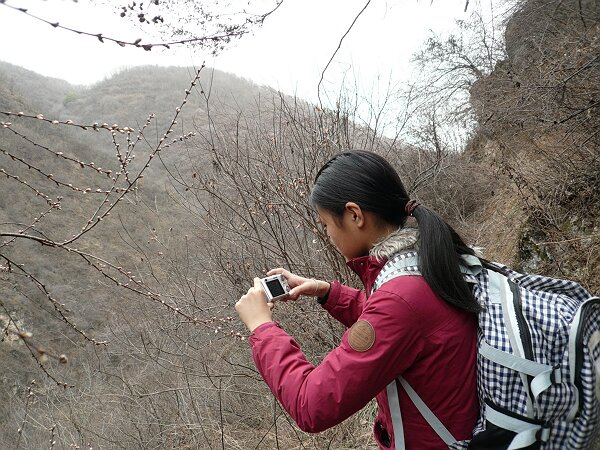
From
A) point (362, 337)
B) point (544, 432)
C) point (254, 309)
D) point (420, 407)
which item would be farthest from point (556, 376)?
point (254, 309)

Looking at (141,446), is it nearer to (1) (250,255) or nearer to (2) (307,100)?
(1) (250,255)

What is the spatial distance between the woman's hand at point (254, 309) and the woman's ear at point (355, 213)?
1.26 feet

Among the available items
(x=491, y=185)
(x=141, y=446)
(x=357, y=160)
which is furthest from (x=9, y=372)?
(x=357, y=160)

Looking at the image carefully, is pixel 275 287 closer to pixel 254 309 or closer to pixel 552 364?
pixel 254 309

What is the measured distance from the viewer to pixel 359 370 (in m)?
1.07

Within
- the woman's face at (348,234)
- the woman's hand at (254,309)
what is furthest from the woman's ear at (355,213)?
the woman's hand at (254,309)

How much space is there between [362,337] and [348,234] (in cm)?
39

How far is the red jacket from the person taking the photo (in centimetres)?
107

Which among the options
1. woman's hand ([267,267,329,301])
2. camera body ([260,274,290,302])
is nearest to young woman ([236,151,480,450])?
camera body ([260,274,290,302])

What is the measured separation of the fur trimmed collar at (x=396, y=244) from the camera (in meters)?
1.25

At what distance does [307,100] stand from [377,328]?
12.4 feet

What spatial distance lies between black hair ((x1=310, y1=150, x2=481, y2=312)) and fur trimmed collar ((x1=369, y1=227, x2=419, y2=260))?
0.03 meters

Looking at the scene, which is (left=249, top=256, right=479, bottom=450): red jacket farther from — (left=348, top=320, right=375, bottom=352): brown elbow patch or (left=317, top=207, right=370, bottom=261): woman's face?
(left=317, top=207, right=370, bottom=261): woman's face

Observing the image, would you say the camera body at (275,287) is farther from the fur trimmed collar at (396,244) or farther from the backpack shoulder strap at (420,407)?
the backpack shoulder strap at (420,407)
